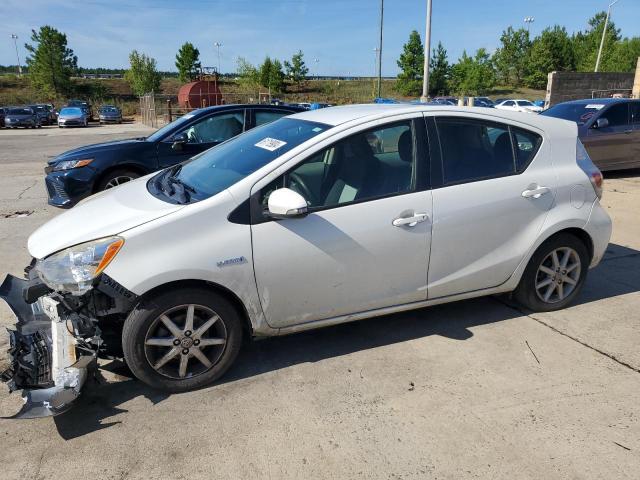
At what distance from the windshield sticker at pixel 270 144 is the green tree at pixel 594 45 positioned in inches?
2766

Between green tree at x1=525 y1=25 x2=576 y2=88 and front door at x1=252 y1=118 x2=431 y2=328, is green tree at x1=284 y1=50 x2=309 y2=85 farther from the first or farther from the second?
front door at x1=252 y1=118 x2=431 y2=328

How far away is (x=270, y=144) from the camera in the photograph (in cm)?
348

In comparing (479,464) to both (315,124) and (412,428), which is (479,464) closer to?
(412,428)

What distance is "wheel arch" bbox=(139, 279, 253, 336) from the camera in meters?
2.85

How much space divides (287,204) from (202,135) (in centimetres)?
500

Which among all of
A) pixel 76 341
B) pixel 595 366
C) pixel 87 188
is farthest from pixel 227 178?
pixel 87 188

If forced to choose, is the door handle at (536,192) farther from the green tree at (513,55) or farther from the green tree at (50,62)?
the green tree at (513,55)

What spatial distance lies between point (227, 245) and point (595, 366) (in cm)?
254

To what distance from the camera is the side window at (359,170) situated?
10.5ft

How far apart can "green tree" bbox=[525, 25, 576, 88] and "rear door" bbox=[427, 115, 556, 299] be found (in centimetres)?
7930

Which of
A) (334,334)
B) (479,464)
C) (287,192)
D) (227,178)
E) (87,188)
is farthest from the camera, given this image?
(87,188)

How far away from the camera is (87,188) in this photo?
7.00 metres

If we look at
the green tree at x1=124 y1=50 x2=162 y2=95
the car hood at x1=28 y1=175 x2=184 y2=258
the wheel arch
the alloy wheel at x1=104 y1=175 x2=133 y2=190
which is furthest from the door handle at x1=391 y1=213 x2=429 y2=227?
the green tree at x1=124 y1=50 x2=162 y2=95

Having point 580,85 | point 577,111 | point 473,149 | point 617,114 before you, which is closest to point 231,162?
point 473,149
